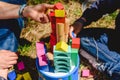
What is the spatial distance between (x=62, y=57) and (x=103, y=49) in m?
0.51

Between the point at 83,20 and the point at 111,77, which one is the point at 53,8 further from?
the point at 111,77

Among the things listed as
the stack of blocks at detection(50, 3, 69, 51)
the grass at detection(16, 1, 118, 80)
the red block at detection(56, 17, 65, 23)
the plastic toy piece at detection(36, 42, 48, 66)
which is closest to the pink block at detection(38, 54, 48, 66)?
the plastic toy piece at detection(36, 42, 48, 66)

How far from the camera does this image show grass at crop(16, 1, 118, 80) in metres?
A: 2.19

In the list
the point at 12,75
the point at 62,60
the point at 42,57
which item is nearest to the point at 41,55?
the point at 42,57

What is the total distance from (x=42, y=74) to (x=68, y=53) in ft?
0.84

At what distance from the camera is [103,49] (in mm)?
2135

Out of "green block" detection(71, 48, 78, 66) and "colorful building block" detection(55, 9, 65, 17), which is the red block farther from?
"green block" detection(71, 48, 78, 66)

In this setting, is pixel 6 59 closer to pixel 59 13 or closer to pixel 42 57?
pixel 42 57

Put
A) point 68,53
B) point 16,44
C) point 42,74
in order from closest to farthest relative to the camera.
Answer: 1. point 68,53
2. point 42,74
3. point 16,44

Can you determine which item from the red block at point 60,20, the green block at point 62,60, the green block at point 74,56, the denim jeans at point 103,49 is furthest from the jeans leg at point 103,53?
the red block at point 60,20

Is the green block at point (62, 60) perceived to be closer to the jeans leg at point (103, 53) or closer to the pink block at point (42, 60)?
the pink block at point (42, 60)

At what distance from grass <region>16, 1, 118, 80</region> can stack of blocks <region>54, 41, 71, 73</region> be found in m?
0.40

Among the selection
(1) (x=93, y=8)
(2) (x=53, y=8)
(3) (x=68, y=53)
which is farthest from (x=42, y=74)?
(1) (x=93, y=8)

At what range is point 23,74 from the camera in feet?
6.88
